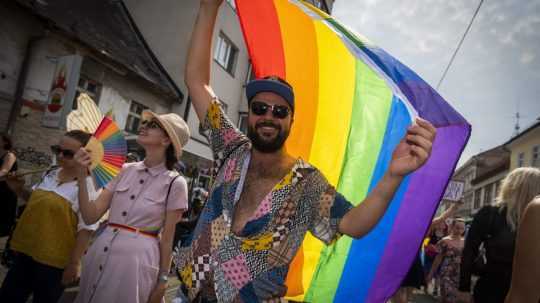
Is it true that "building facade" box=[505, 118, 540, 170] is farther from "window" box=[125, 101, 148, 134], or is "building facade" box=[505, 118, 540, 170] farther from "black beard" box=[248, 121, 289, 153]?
"black beard" box=[248, 121, 289, 153]

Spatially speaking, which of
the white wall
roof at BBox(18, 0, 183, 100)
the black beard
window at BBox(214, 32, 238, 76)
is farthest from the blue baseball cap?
window at BBox(214, 32, 238, 76)

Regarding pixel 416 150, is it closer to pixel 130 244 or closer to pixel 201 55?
pixel 201 55

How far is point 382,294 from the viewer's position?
2164 mm

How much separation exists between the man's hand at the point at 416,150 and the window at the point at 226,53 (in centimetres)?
1481

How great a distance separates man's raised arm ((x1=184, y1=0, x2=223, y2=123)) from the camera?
214cm

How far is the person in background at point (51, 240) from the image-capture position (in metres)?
2.67

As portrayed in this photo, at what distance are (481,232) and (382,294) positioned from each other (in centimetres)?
171

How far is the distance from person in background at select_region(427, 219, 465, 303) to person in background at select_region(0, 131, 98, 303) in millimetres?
5600

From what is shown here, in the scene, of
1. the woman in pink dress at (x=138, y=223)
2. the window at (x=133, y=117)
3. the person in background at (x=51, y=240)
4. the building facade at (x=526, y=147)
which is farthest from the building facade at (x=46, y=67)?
the building facade at (x=526, y=147)

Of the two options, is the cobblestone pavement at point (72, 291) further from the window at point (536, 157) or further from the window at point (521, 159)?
the window at point (521, 159)

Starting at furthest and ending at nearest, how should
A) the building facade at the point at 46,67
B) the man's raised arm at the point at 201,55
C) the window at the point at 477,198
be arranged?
the window at the point at 477,198, the building facade at the point at 46,67, the man's raised arm at the point at 201,55

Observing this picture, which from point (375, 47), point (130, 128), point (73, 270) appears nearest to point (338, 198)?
point (375, 47)

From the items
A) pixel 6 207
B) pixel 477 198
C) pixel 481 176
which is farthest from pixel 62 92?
pixel 477 198

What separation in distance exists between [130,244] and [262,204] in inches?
49.5
